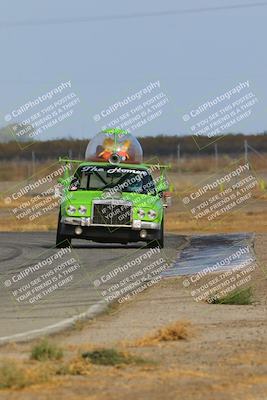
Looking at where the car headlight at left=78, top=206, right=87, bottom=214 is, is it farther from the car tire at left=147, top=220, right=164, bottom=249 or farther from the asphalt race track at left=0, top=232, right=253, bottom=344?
the car tire at left=147, top=220, right=164, bottom=249

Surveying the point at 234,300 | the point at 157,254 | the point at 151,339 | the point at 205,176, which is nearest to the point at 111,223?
the point at 157,254

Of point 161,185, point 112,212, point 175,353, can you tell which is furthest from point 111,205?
point 175,353

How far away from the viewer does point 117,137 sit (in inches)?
956

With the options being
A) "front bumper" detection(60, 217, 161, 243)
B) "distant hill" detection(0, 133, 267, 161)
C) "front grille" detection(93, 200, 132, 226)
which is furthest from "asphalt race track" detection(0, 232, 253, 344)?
"distant hill" detection(0, 133, 267, 161)

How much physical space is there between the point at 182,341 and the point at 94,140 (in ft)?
48.5

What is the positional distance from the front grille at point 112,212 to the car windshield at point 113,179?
2.23ft

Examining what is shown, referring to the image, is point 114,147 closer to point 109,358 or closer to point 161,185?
point 161,185

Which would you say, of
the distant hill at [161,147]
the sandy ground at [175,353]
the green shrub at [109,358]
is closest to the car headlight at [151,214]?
the sandy ground at [175,353]

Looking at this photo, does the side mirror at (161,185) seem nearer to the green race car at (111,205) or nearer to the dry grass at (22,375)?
the green race car at (111,205)

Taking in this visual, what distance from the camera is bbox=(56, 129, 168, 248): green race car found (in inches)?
888

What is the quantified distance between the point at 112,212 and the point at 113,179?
1253 millimetres

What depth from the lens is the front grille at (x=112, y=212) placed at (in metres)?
22.5

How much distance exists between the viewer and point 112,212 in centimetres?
2262

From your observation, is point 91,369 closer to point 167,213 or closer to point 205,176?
point 167,213
